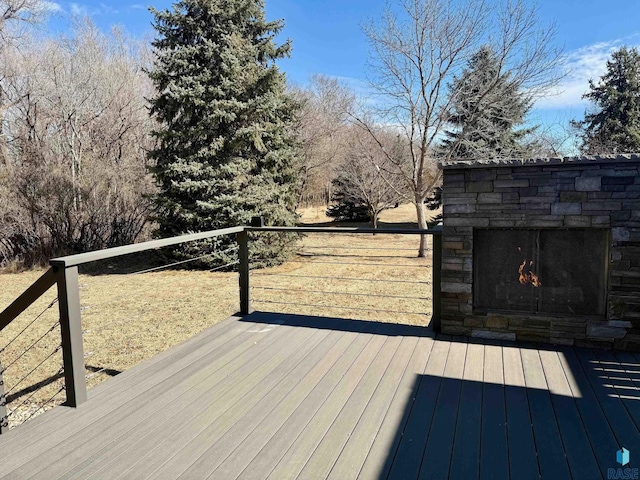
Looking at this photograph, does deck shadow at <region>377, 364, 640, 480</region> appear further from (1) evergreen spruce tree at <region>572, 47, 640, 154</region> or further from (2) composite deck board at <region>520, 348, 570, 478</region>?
(1) evergreen spruce tree at <region>572, 47, 640, 154</region>

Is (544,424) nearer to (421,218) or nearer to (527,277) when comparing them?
(527,277)

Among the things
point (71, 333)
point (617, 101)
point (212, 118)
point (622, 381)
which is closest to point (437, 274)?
point (622, 381)

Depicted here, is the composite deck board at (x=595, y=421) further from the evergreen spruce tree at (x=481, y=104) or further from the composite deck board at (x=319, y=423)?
the evergreen spruce tree at (x=481, y=104)

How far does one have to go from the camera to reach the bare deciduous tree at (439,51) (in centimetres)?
912

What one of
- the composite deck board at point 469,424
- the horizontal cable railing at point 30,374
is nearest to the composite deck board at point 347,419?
the composite deck board at point 469,424

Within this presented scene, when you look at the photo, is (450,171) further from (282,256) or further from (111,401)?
(282,256)

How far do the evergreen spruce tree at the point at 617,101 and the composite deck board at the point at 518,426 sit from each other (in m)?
13.4

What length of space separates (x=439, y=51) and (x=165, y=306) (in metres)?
7.99

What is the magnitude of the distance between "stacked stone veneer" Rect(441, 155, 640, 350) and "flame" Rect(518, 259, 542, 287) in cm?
25

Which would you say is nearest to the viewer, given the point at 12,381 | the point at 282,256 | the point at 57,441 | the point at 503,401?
the point at 57,441

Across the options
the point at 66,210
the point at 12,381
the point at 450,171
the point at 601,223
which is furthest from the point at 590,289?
the point at 66,210

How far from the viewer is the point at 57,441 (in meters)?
2.01

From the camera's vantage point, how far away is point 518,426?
206 centimetres

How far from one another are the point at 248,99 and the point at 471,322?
822 cm
